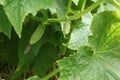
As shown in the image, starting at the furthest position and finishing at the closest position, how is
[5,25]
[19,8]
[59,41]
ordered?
[59,41] → [5,25] → [19,8]

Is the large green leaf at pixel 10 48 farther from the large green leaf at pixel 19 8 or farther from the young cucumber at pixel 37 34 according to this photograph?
the large green leaf at pixel 19 8

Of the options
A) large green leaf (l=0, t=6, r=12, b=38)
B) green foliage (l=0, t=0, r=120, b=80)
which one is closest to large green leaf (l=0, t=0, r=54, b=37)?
green foliage (l=0, t=0, r=120, b=80)

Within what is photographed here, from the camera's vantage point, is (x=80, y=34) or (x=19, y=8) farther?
(x=80, y=34)

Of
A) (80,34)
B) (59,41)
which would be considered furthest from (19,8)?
(59,41)

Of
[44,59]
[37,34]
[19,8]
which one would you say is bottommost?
[44,59]

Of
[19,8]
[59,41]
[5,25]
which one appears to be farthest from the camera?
[59,41]

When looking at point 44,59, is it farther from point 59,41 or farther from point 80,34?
point 80,34

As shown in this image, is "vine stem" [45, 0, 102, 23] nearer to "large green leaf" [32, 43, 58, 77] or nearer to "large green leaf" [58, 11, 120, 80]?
"large green leaf" [58, 11, 120, 80]
